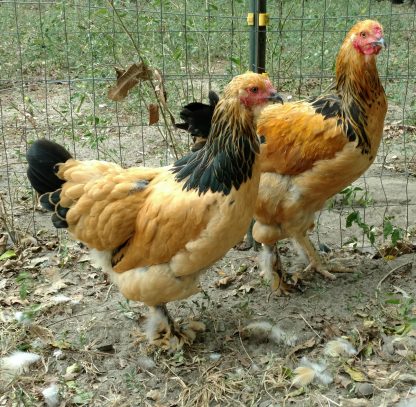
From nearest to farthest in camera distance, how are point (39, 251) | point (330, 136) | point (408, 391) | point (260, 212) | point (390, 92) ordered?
point (408, 391), point (330, 136), point (260, 212), point (39, 251), point (390, 92)

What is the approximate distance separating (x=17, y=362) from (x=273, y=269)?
6.32ft

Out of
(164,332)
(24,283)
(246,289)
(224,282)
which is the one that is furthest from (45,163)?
(246,289)

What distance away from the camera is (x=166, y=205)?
324 cm

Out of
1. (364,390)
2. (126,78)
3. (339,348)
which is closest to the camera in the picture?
(364,390)

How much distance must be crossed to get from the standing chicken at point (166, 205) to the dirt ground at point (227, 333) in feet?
0.94

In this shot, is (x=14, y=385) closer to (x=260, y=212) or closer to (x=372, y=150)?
(x=260, y=212)

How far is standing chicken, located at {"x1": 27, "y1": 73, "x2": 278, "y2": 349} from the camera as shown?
3.12 metres

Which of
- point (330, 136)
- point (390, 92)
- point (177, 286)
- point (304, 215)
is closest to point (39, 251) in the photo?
point (177, 286)

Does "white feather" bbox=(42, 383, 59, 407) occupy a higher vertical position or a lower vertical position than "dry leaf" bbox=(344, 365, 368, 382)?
lower

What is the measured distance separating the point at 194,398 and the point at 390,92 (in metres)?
5.70

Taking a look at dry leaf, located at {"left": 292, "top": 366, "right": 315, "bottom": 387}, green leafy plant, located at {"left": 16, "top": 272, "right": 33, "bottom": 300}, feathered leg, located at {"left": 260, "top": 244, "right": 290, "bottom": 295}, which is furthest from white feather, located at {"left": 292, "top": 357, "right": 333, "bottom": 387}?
green leafy plant, located at {"left": 16, "top": 272, "right": 33, "bottom": 300}

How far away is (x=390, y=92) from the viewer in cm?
755

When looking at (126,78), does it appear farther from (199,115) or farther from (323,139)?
(323,139)

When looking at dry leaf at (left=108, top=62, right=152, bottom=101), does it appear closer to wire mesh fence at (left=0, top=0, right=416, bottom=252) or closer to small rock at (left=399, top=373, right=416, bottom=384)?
wire mesh fence at (left=0, top=0, right=416, bottom=252)
